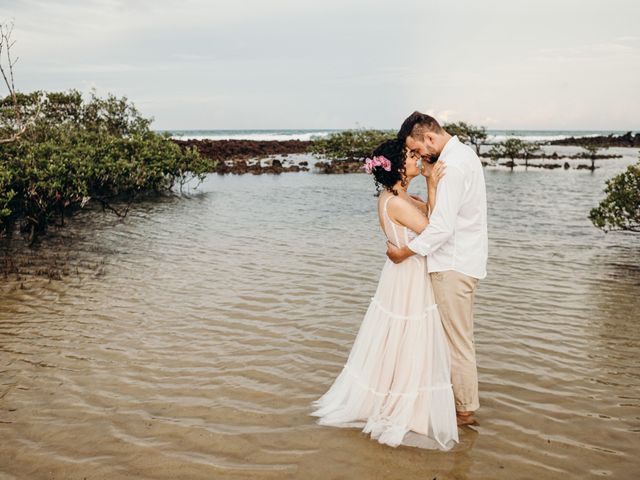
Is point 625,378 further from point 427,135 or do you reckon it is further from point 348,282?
point 348,282

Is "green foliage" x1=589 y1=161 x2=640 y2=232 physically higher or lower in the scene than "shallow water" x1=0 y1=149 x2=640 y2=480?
higher

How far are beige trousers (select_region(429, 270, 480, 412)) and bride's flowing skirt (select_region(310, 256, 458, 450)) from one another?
8cm

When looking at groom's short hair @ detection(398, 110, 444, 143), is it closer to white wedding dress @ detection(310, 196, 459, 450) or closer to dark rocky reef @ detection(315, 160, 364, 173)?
white wedding dress @ detection(310, 196, 459, 450)

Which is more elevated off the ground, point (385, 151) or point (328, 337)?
point (385, 151)

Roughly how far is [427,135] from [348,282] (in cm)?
615

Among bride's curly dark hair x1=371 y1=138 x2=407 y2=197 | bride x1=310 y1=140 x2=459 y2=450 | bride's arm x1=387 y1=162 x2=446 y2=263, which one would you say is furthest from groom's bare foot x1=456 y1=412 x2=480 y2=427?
bride's curly dark hair x1=371 y1=138 x2=407 y2=197

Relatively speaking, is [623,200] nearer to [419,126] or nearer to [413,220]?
[419,126]

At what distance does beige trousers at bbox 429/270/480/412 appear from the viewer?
4.98 meters

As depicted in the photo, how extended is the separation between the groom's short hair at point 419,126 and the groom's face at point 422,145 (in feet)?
0.09

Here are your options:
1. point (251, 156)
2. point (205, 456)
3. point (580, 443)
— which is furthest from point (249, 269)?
point (251, 156)

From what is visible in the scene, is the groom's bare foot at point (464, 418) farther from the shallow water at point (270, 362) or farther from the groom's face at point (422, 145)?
the groom's face at point (422, 145)

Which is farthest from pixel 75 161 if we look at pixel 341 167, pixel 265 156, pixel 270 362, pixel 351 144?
pixel 265 156

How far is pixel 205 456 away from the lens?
488cm

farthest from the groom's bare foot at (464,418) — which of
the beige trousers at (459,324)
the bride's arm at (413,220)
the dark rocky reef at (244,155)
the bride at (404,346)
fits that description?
the dark rocky reef at (244,155)
